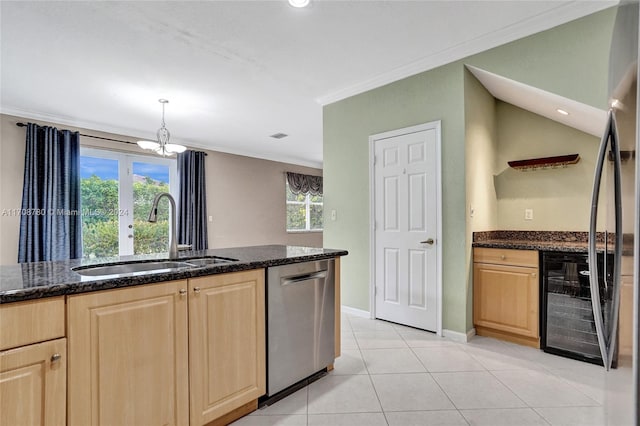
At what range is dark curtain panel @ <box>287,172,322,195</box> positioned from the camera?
7.79 m

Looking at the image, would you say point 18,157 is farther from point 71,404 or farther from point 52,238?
point 71,404

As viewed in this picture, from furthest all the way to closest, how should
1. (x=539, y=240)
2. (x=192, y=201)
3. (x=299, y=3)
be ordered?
1. (x=192, y=201)
2. (x=539, y=240)
3. (x=299, y=3)

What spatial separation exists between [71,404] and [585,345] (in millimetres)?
3223

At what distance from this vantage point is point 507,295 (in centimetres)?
287

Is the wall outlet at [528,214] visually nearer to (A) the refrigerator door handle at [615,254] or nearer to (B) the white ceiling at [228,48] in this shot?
(B) the white ceiling at [228,48]

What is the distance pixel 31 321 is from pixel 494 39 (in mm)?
3488

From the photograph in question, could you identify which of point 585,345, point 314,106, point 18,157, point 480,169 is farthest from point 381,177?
point 18,157

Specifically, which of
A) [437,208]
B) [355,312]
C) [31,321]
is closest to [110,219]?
[355,312]

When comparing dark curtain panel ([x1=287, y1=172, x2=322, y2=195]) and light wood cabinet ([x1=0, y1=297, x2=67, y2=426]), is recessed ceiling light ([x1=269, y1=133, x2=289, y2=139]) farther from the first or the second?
light wood cabinet ([x1=0, y1=297, x2=67, y2=426])

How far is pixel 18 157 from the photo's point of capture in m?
4.17

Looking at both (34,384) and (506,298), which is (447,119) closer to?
(506,298)

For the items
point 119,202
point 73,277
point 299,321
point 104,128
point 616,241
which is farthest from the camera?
point 119,202

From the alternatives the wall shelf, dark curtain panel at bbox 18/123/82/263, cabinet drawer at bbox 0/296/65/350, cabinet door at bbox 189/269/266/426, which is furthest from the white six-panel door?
dark curtain panel at bbox 18/123/82/263

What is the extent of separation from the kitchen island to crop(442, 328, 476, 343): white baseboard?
193cm
